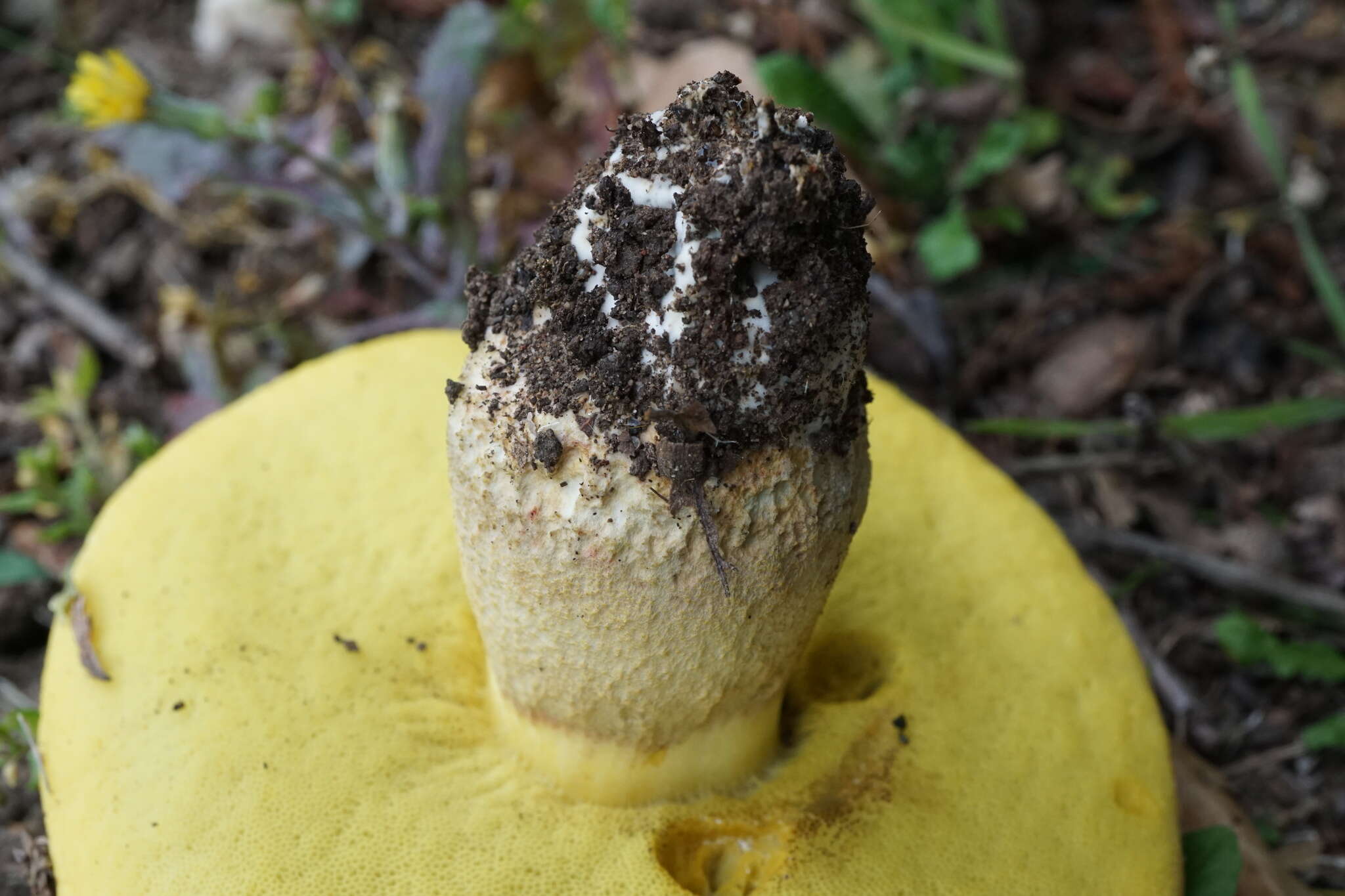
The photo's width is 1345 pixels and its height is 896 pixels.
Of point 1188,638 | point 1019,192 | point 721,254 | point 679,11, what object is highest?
point 721,254

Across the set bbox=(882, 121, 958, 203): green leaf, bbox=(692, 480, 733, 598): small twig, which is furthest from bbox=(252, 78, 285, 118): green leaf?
bbox=(692, 480, 733, 598): small twig

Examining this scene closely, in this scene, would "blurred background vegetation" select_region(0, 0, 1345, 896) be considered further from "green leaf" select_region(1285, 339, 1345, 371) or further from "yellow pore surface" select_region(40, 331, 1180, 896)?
"yellow pore surface" select_region(40, 331, 1180, 896)

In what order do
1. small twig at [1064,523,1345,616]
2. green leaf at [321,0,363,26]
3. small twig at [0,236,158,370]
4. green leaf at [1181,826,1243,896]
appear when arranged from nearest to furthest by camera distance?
green leaf at [1181,826,1243,896] < small twig at [1064,523,1345,616] < small twig at [0,236,158,370] < green leaf at [321,0,363,26]

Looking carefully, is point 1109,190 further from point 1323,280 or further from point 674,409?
point 674,409

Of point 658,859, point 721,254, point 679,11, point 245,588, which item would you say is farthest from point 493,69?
point 658,859

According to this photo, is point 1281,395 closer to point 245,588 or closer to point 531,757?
point 531,757

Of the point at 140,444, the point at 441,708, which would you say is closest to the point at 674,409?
the point at 441,708
